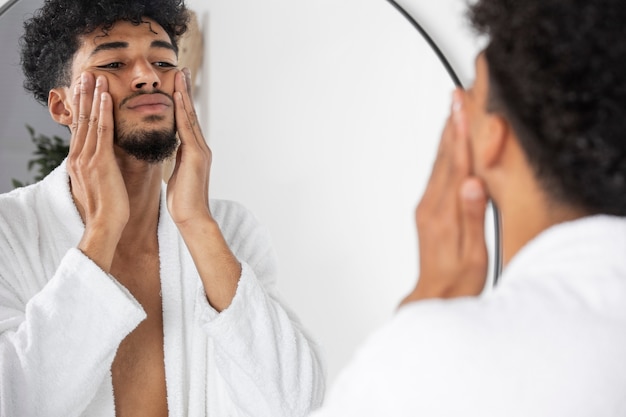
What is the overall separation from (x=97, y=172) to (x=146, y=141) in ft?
0.27

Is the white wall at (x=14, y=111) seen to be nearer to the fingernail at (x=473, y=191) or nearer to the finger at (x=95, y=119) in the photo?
the finger at (x=95, y=119)

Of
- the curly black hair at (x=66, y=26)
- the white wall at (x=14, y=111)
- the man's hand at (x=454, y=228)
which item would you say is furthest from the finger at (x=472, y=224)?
the white wall at (x=14, y=111)

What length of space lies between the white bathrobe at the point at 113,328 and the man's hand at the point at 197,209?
18 mm

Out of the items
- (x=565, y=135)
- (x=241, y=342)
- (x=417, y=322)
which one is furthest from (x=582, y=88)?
(x=241, y=342)

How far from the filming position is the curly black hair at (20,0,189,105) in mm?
1111

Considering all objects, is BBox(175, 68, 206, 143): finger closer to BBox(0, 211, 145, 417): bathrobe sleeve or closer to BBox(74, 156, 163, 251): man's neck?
BBox(74, 156, 163, 251): man's neck

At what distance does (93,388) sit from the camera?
957 mm

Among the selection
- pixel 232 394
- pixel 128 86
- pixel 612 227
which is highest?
pixel 128 86

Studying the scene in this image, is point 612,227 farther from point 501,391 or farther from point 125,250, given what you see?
point 125,250

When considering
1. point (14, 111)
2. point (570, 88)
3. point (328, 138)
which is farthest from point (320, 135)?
point (570, 88)

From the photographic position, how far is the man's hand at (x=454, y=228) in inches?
24.4

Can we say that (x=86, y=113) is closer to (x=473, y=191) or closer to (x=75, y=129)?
(x=75, y=129)

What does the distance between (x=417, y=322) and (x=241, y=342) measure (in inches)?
20.7

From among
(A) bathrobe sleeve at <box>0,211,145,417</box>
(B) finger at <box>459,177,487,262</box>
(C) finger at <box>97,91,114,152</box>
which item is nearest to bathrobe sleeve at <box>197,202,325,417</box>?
(A) bathrobe sleeve at <box>0,211,145,417</box>
